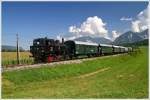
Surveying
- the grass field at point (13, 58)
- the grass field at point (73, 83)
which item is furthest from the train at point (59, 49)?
the grass field at point (73, 83)

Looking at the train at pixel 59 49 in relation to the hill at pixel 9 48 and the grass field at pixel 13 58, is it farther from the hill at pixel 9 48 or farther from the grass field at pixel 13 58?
the hill at pixel 9 48

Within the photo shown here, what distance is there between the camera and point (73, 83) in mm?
13125

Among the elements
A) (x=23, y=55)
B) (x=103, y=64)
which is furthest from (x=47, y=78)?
(x=103, y=64)

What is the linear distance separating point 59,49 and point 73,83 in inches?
249

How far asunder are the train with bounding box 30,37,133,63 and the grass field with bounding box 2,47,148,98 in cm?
242

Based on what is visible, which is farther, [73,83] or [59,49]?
[59,49]

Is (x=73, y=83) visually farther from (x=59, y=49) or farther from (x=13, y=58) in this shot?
(x=59, y=49)

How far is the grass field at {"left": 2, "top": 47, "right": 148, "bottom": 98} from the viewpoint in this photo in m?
11.4

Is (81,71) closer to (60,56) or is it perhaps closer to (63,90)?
(60,56)

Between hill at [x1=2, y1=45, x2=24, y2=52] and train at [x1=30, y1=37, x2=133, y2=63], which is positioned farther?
train at [x1=30, y1=37, x2=133, y2=63]

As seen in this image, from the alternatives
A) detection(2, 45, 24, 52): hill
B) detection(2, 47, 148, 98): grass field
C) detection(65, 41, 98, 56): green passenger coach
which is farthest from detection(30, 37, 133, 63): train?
detection(2, 45, 24, 52): hill

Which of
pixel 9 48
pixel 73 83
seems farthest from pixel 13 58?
pixel 73 83

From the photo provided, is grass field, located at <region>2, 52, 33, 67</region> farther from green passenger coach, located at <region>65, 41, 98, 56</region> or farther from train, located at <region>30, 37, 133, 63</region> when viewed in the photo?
green passenger coach, located at <region>65, 41, 98, 56</region>

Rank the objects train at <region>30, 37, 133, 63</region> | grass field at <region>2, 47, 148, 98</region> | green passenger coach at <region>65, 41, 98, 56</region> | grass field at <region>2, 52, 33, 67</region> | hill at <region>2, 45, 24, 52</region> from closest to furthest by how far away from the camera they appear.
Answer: grass field at <region>2, 47, 148, 98</region> < hill at <region>2, 45, 24, 52</region> < grass field at <region>2, 52, 33, 67</region> < train at <region>30, 37, 133, 63</region> < green passenger coach at <region>65, 41, 98, 56</region>
